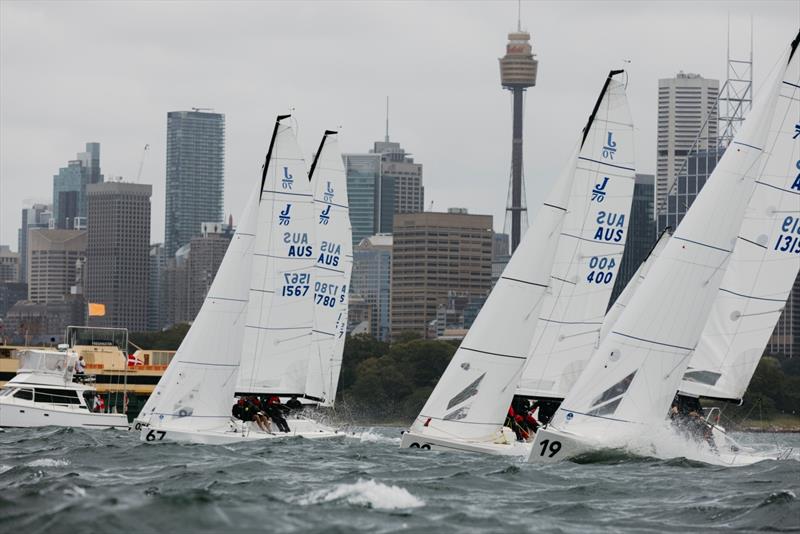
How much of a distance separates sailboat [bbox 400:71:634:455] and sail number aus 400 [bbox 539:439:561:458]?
11.4 feet

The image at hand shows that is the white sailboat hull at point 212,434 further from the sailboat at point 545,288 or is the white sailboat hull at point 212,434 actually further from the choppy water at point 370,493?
the sailboat at point 545,288

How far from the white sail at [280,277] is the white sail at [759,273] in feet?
42.1

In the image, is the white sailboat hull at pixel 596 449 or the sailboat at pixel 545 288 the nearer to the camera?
the white sailboat hull at pixel 596 449

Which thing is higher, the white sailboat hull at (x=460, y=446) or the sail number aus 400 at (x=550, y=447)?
the sail number aus 400 at (x=550, y=447)

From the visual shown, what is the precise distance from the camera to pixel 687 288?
34.9 meters

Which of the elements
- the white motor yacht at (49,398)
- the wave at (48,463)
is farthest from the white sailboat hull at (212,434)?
the white motor yacht at (49,398)

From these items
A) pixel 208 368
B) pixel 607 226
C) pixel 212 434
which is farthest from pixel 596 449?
pixel 208 368

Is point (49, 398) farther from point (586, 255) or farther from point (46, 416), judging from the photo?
point (586, 255)

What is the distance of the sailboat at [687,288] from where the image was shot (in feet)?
112

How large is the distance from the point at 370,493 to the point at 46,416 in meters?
36.6

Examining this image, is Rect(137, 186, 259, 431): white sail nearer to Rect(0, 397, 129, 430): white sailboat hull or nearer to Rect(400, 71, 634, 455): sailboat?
Rect(400, 71, 634, 455): sailboat

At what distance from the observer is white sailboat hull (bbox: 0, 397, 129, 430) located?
59.4 meters

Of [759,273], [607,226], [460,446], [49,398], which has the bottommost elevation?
[49,398]

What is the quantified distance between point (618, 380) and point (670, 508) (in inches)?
311
